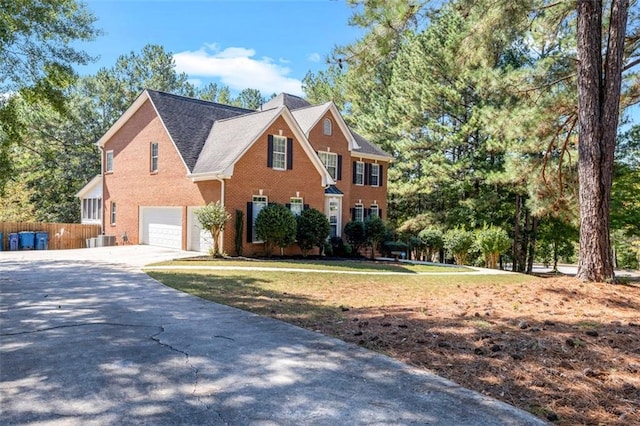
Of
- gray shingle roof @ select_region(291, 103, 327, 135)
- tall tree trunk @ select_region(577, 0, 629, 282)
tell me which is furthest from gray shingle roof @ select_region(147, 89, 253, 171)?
tall tree trunk @ select_region(577, 0, 629, 282)

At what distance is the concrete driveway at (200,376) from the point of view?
359 cm

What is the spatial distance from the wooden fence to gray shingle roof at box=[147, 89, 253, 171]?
Answer: 8.51m

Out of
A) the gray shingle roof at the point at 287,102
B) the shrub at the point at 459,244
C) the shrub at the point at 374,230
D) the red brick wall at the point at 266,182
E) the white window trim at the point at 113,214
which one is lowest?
the shrub at the point at 459,244

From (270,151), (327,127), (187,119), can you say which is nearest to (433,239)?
(327,127)

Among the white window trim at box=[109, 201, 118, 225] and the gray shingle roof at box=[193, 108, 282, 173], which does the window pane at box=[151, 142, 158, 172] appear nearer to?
the gray shingle roof at box=[193, 108, 282, 173]

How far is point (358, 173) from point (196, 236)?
11.0 meters

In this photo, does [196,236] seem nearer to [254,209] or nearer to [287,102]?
[254,209]

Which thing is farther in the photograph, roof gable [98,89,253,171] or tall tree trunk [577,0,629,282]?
roof gable [98,89,253,171]

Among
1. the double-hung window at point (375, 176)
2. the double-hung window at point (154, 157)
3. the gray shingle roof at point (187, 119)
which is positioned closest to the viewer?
the gray shingle roof at point (187, 119)

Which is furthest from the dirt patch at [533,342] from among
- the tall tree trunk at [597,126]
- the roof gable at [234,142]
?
the roof gable at [234,142]

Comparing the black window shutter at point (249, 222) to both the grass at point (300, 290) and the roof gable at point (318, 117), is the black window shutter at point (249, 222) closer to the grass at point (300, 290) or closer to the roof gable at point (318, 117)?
the grass at point (300, 290)

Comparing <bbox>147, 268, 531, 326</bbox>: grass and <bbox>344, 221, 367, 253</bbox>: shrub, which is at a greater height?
<bbox>344, 221, 367, 253</bbox>: shrub

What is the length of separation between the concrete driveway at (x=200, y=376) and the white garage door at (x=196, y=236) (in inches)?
450

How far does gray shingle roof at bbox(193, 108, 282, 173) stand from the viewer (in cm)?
1842
